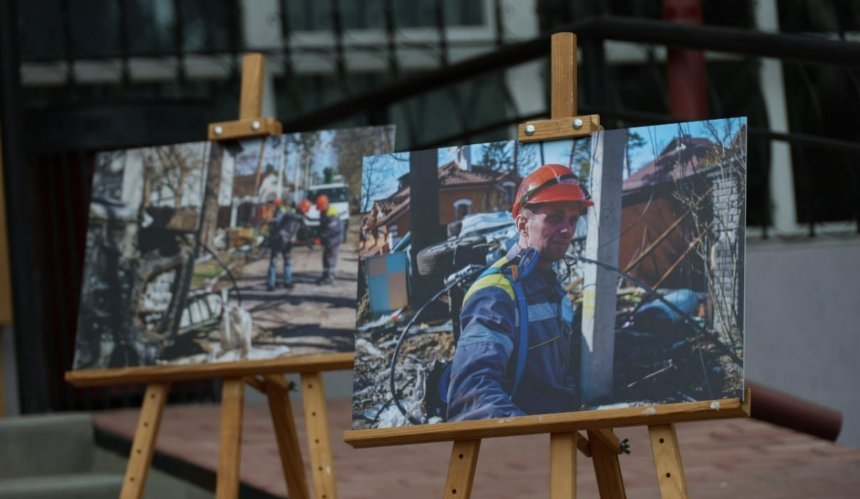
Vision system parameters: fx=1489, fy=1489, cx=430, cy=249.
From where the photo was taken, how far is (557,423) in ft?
7.70

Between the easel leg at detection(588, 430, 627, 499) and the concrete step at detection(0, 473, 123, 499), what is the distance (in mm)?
1706

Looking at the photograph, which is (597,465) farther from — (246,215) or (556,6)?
(556,6)

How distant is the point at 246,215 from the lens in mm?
3246

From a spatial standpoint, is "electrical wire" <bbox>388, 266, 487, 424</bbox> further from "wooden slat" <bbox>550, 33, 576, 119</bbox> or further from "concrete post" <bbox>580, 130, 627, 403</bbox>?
"wooden slat" <bbox>550, 33, 576, 119</bbox>

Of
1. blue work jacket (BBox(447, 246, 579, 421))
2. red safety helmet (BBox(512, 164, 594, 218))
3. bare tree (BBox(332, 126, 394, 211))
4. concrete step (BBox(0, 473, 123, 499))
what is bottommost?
concrete step (BBox(0, 473, 123, 499))

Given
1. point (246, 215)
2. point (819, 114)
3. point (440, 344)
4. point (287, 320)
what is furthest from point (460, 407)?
point (819, 114)

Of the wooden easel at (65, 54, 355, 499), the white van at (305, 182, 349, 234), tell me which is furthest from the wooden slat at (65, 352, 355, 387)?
the white van at (305, 182, 349, 234)

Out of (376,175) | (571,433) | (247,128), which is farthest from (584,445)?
(247,128)

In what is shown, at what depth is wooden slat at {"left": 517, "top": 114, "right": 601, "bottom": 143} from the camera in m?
2.55

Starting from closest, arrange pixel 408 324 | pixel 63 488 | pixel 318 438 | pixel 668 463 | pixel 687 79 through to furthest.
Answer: pixel 668 463, pixel 408 324, pixel 318 438, pixel 63 488, pixel 687 79

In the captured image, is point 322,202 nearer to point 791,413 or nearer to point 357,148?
point 357,148

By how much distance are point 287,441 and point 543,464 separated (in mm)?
1003

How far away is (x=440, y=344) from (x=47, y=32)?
3819mm

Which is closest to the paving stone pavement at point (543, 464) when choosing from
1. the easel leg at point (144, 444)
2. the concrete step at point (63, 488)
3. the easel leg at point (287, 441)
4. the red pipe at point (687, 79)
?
the concrete step at point (63, 488)
